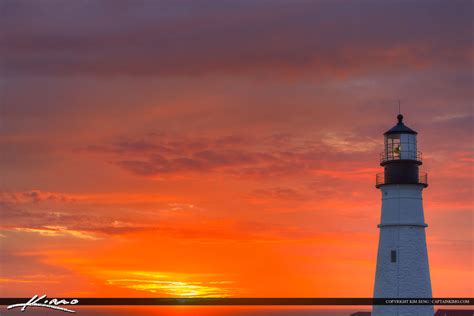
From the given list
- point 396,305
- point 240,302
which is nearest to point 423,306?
point 396,305

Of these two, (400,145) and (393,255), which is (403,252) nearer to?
(393,255)

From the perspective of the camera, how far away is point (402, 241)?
46375 millimetres

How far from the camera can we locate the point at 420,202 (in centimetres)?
4703

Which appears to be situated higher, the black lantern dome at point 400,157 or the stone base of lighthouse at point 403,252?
the black lantern dome at point 400,157

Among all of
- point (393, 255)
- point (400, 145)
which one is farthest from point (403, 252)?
point (400, 145)

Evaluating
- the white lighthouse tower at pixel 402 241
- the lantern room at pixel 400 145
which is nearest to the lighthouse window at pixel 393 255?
the white lighthouse tower at pixel 402 241

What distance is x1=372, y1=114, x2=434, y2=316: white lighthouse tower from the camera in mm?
46125

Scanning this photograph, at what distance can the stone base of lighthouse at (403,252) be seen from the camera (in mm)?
46094

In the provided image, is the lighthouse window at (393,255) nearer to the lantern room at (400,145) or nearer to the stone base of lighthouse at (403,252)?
the stone base of lighthouse at (403,252)

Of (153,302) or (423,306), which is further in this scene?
(153,302)

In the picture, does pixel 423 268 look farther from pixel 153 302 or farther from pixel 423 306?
pixel 153 302

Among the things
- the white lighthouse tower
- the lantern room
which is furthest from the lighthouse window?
the lantern room

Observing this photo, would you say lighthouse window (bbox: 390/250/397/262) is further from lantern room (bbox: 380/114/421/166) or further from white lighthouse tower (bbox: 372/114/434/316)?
lantern room (bbox: 380/114/421/166)

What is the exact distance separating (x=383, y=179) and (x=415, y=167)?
7.43 ft
